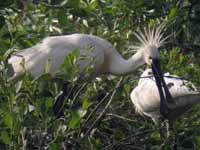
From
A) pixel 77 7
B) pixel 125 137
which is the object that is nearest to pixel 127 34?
pixel 125 137

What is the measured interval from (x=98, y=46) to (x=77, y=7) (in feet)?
9.02

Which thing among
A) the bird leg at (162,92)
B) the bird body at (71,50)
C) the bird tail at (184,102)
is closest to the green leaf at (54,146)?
the bird body at (71,50)

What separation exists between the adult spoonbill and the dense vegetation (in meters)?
0.10

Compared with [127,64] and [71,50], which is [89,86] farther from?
[127,64]

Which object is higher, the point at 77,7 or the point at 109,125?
the point at 77,7

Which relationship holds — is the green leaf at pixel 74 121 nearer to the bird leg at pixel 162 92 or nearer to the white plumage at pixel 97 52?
the white plumage at pixel 97 52

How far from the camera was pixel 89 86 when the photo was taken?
4898mm

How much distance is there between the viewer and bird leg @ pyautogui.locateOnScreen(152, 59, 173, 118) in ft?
20.3

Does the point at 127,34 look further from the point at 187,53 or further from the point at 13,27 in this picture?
the point at 13,27

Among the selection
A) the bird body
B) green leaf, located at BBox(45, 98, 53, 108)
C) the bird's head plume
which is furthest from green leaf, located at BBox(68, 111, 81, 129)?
the bird's head plume

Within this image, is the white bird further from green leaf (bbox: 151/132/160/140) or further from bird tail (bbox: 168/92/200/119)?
green leaf (bbox: 151/132/160/140)

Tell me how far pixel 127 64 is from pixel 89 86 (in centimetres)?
186

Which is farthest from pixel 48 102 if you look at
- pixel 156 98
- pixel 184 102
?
pixel 156 98

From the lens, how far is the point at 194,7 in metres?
6.13
